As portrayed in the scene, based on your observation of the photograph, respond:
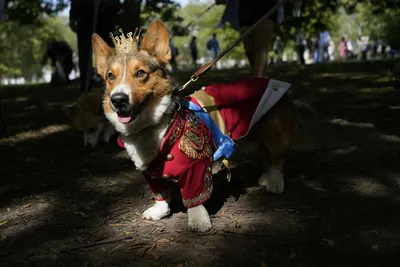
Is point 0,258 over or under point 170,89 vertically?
under

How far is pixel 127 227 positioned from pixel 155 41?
4.50ft

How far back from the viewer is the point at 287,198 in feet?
12.2

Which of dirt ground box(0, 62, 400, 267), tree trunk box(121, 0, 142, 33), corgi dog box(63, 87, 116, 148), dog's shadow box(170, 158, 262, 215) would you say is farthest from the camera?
tree trunk box(121, 0, 142, 33)

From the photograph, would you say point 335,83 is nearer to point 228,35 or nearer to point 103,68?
point 103,68

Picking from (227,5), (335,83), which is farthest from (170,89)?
(335,83)

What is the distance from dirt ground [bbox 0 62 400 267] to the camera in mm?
2756

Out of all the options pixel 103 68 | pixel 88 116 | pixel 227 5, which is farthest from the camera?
pixel 227 5

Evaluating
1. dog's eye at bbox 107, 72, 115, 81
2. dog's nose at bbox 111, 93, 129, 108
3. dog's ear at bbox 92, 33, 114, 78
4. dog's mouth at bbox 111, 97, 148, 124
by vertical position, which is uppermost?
dog's ear at bbox 92, 33, 114, 78

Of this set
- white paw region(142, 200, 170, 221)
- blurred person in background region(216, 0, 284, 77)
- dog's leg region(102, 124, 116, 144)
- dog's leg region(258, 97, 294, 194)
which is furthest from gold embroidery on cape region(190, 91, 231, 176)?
dog's leg region(102, 124, 116, 144)

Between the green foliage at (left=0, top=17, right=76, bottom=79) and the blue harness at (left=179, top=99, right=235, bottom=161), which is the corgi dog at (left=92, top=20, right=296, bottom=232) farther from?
the green foliage at (left=0, top=17, right=76, bottom=79)

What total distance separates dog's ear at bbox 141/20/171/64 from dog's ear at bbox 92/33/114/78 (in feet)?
0.91

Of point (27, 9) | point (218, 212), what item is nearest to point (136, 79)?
point (218, 212)

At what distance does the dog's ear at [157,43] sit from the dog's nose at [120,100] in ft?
1.78

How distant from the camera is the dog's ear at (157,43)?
10.1ft
